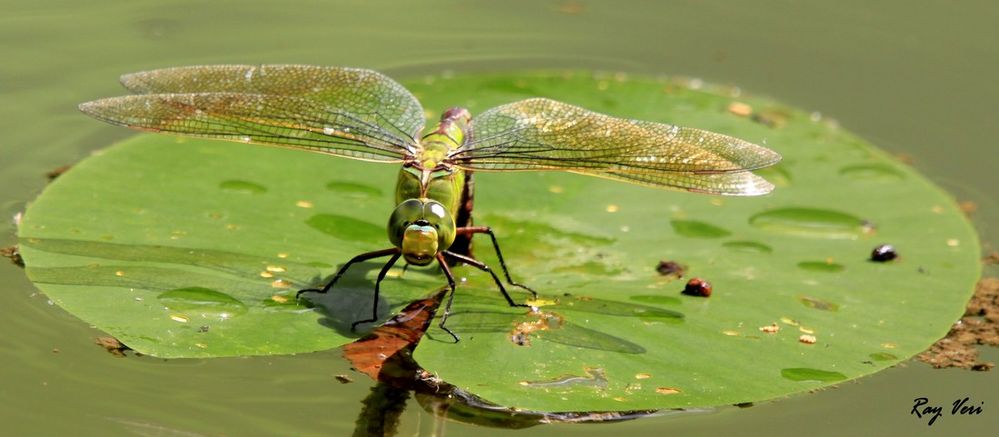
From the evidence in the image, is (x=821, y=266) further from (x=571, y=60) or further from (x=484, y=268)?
(x=571, y=60)

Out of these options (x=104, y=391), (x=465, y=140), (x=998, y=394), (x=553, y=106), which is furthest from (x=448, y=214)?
(x=998, y=394)

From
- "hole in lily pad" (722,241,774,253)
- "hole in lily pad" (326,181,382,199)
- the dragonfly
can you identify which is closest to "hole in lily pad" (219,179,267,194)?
"hole in lily pad" (326,181,382,199)

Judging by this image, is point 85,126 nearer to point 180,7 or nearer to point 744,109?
point 180,7

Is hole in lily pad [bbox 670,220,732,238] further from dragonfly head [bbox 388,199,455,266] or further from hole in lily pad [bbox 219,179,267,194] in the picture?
hole in lily pad [bbox 219,179,267,194]

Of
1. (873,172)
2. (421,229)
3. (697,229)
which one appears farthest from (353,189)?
(873,172)

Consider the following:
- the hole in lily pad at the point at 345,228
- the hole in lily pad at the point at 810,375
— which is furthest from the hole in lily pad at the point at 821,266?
the hole in lily pad at the point at 345,228

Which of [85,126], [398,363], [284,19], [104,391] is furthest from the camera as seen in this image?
[284,19]
